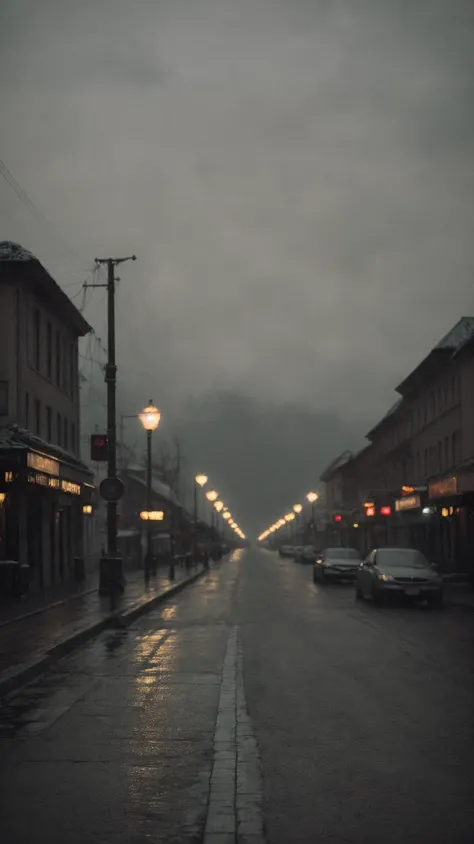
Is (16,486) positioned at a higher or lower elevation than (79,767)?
higher

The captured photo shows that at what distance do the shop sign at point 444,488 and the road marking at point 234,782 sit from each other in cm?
2520

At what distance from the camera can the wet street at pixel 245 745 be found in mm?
6367

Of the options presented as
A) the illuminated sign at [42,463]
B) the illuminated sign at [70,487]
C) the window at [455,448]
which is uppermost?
the window at [455,448]

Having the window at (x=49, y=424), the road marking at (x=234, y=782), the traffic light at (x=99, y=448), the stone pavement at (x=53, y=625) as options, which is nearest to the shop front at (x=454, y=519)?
the stone pavement at (x=53, y=625)

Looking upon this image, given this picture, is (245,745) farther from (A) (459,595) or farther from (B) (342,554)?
(B) (342,554)

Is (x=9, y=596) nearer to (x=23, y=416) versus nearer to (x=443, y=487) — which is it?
(x=23, y=416)

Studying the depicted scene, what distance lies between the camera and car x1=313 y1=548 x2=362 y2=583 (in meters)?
41.6

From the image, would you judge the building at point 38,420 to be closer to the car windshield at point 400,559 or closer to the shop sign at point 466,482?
the car windshield at point 400,559

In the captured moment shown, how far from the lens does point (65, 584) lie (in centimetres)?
3906

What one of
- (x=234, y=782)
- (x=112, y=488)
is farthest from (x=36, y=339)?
(x=234, y=782)

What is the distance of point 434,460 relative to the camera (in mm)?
55406

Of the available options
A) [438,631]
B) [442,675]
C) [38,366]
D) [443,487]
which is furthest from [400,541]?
[442,675]

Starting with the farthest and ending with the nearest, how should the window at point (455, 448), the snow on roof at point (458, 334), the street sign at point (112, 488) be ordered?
the snow on roof at point (458, 334) → the window at point (455, 448) → the street sign at point (112, 488)

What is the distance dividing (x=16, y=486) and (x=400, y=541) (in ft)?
143
